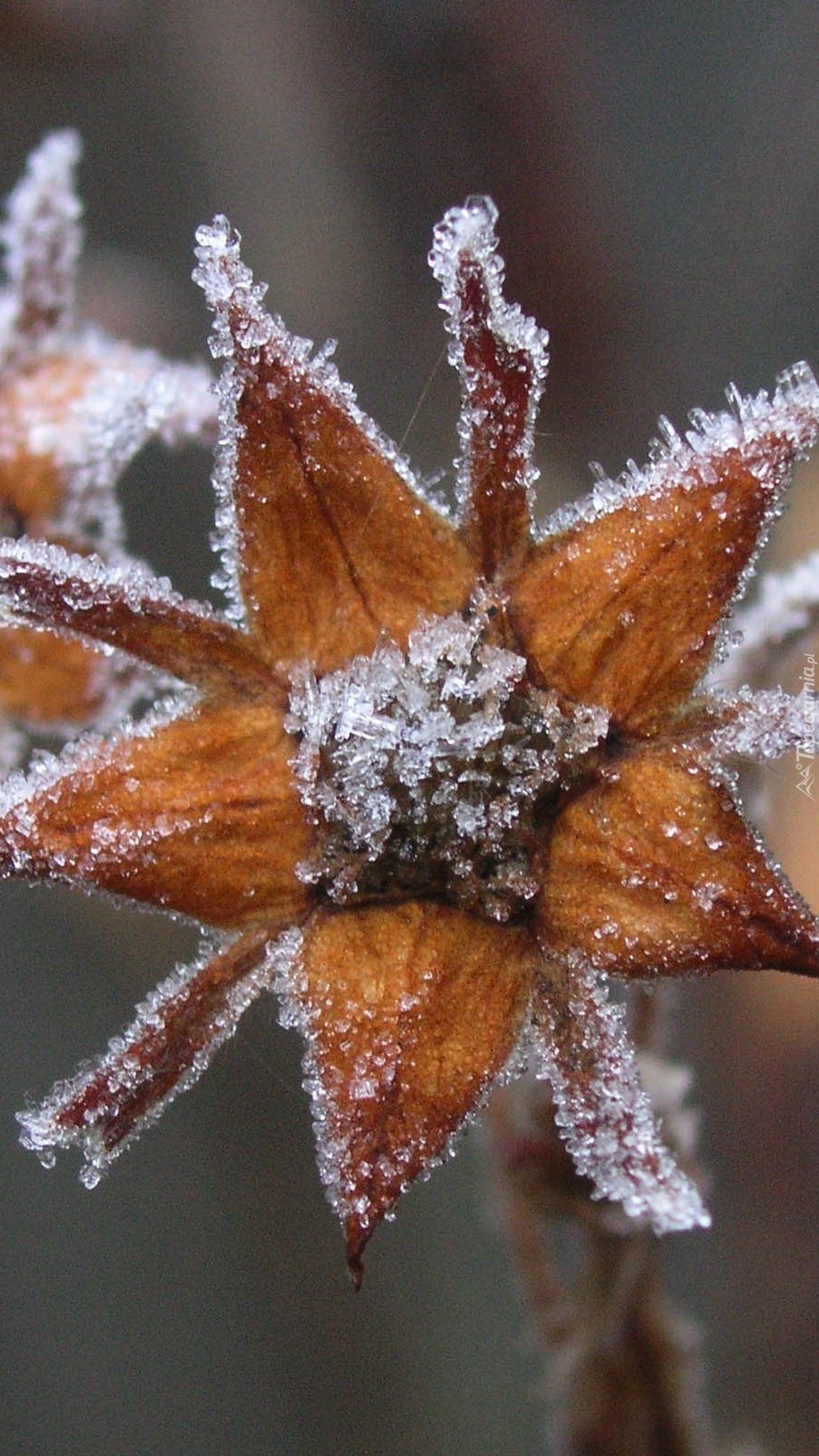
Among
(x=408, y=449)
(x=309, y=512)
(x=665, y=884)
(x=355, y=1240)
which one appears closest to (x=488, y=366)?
(x=309, y=512)

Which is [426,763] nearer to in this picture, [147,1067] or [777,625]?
[147,1067]

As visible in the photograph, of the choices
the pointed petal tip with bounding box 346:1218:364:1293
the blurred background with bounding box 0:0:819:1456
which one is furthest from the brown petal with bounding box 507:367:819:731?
the blurred background with bounding box 0:0:819:1456

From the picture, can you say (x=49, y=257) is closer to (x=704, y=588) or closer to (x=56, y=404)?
(x=56, y=404)

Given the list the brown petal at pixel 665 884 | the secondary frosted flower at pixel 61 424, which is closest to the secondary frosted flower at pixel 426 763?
the brown petal at pixel 665 884

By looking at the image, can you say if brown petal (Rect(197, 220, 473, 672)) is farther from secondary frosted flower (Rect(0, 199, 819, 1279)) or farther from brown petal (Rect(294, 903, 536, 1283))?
brown petal (Rect(294, 903, 536, 1283))

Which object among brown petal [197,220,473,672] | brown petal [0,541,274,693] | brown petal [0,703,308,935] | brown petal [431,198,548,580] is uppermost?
brown petal [431,198,548,580]

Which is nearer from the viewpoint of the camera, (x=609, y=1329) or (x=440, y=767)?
(x=440, y=767)

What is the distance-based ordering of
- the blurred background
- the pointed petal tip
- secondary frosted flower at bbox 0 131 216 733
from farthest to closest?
the blurred background < secondary frosted flower at bbox 0 131 216 733 < the pointed petal tip
